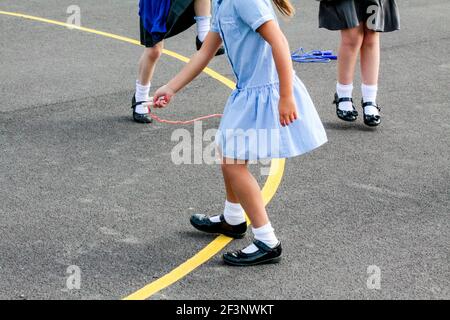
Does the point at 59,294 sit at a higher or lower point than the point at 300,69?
higher

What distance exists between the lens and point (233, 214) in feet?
19.5

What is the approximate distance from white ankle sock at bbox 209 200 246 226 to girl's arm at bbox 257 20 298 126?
0.81m

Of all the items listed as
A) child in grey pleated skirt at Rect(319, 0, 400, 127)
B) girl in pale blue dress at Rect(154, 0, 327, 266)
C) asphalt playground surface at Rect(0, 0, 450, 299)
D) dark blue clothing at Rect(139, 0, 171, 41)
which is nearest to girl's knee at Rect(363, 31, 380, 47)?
child in grey pleated skirt at Rect(319, 0, 400, 127)

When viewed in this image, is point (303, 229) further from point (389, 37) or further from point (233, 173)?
point (389, 37)

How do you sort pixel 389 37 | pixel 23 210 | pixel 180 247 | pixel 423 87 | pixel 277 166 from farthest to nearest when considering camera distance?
pixel 389 37, pixel 423 87, pixel 277 166, pixel 23 210, pixel 180 247

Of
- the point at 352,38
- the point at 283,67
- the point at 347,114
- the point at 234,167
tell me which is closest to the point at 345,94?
the point at 347,114

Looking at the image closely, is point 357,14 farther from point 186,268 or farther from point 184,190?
point 186,268

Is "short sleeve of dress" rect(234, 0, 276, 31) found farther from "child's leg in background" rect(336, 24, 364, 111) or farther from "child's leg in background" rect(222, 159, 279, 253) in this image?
"child's leg in background" rect(336, 24, 364, 111)

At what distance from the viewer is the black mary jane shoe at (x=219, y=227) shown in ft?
19.7

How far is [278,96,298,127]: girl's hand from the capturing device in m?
5.30
